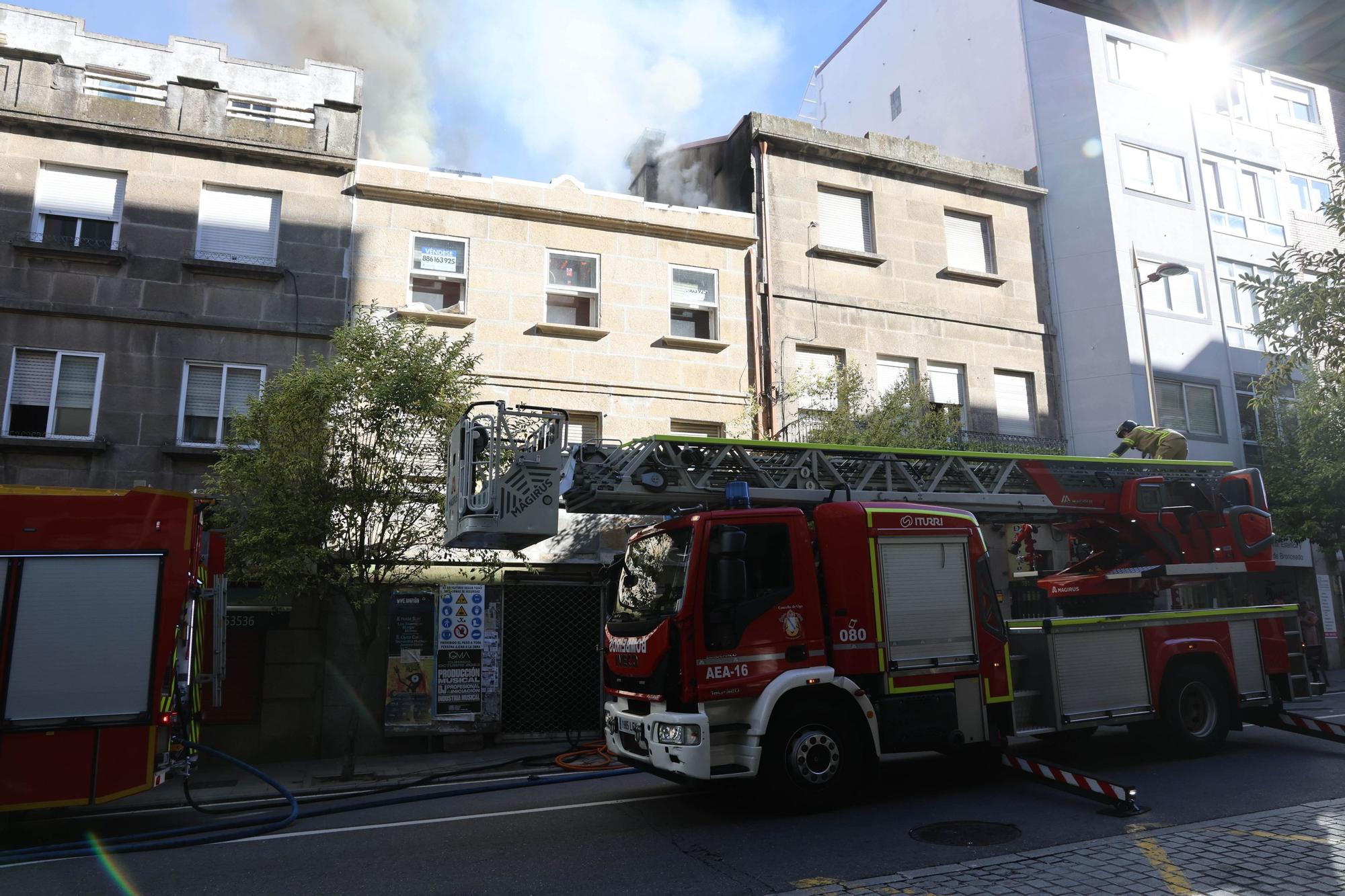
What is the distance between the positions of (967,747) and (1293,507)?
16293mm

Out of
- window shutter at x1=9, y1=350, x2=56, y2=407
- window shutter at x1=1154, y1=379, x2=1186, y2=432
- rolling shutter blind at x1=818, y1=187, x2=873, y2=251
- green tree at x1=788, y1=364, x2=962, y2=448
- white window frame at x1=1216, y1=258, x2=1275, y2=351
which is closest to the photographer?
window shutter at x1=9, y1=350, x2=56, y2=407

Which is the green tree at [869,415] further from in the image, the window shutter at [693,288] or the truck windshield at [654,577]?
the truck windshield at [654,577]

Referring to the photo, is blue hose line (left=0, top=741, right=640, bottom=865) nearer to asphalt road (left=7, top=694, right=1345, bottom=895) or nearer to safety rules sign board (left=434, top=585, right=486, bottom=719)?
asphalt road (left=7, top=694, right=1345, bottom=895)

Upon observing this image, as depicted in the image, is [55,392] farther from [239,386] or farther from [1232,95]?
[1232,95]

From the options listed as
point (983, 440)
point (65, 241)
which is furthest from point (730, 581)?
point (65, 241)

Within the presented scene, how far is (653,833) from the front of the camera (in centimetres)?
712

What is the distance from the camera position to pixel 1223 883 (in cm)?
533

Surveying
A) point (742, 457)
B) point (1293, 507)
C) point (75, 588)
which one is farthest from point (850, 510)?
A: point (1293, 507)

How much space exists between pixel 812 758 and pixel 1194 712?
16.1 feet

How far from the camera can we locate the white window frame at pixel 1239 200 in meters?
22.8

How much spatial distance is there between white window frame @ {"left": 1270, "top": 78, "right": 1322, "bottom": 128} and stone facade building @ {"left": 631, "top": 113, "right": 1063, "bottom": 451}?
10.1 m

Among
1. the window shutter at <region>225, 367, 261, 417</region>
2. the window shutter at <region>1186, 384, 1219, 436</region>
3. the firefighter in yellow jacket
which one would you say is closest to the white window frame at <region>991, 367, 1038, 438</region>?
the window shutter at <region>1186, 384, 1219, 436</region>

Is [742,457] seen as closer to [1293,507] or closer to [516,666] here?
[516,666]

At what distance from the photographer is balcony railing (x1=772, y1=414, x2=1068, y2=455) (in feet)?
54.4
